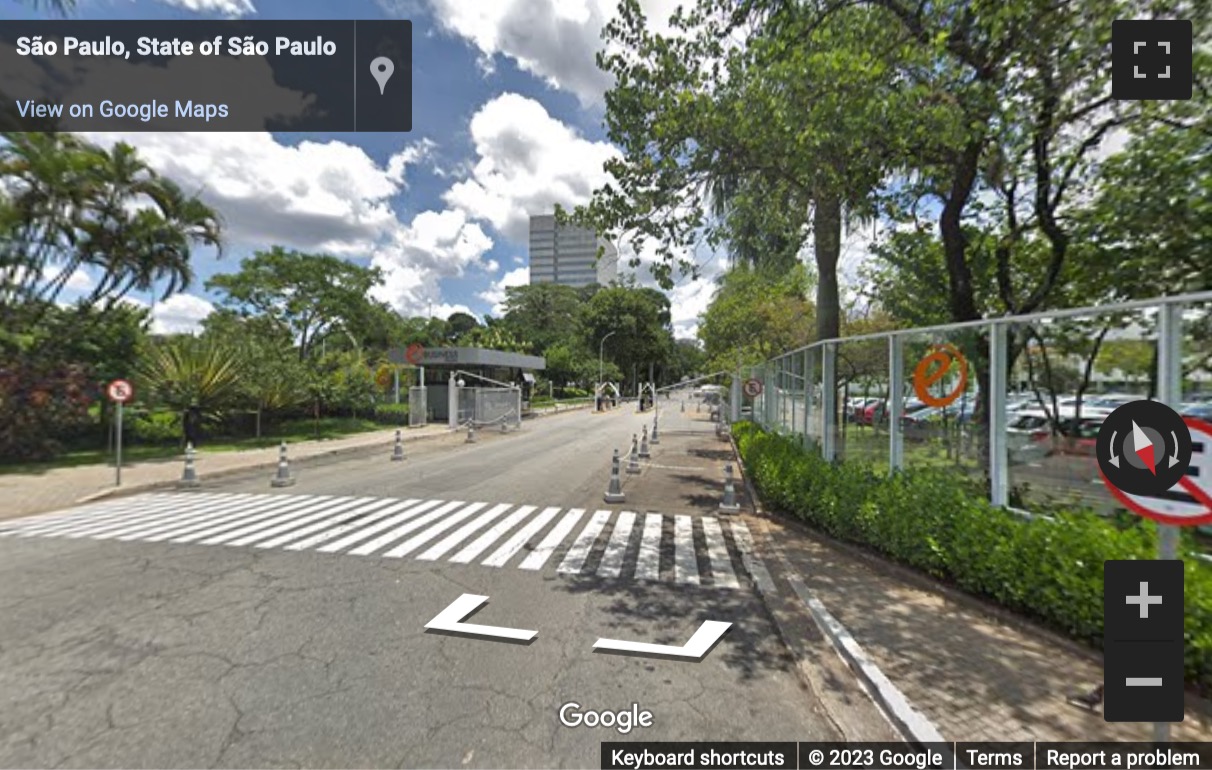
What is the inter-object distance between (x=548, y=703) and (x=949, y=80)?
809 centimetres

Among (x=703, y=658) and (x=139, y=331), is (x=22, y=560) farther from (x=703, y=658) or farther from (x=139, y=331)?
(x=139, y=331)

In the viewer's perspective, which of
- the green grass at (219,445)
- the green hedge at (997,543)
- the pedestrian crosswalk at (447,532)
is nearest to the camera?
the green hedge at (997,543)

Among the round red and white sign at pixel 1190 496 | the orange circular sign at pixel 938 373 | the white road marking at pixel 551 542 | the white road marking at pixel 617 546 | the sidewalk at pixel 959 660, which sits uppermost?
the orange circular sign at pixel 938 373

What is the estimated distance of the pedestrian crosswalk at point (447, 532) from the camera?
6.14 m

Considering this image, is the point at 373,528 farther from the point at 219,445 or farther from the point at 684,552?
the point at 219,445

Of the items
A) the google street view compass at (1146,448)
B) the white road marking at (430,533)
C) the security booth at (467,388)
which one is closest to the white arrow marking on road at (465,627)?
the white road marking at (430,533)

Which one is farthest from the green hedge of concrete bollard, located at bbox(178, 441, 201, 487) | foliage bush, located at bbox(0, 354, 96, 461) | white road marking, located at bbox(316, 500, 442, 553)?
foliage bush, located at bbox(0, 354, 96, 461)

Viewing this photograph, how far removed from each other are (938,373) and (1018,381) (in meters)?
1.05

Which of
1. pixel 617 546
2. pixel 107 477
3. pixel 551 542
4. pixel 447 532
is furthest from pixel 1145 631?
pixel 107 477

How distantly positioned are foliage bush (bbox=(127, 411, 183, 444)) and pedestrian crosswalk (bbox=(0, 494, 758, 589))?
9763mm

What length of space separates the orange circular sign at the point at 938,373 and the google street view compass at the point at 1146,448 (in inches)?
144

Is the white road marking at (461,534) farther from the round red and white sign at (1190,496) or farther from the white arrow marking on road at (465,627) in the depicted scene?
the round red and white sign at (1190,496)

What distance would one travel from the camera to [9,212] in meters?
13.1

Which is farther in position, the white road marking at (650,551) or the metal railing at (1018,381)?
the white road marking at (650,551)
